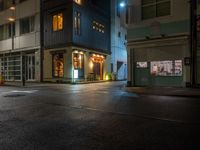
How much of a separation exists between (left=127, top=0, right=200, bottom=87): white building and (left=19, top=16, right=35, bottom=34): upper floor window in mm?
15283

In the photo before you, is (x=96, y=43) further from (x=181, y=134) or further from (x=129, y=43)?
(x=181, y=134)

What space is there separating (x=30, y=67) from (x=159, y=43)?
1902 cm

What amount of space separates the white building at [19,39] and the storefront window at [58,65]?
3.02 meters

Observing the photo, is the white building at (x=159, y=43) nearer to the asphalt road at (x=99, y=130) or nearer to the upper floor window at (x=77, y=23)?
the upper floor window at (x=77, y=23)

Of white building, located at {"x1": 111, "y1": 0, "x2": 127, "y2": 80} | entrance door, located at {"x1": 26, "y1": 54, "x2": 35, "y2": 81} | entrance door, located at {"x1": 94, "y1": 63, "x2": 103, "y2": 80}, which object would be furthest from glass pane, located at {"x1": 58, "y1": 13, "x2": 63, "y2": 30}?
white building, located at {"x1": 111, "y1": 0, "x2": 127, "y2": 80}

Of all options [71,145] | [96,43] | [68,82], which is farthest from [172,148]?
[96,43]

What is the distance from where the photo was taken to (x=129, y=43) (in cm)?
1984

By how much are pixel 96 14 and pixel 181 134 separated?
1078 inches

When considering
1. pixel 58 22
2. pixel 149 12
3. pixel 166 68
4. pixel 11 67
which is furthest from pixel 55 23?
pixel 166 68

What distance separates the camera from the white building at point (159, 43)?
17125 mm

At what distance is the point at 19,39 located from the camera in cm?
3053

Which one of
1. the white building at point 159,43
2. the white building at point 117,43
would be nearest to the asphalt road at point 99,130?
the white building at point 159,43

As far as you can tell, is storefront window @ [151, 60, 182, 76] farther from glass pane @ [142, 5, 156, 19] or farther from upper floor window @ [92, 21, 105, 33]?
upper floor window @ [92, 21, 105, 33]

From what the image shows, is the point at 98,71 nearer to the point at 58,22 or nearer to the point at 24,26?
the point at 58,22
